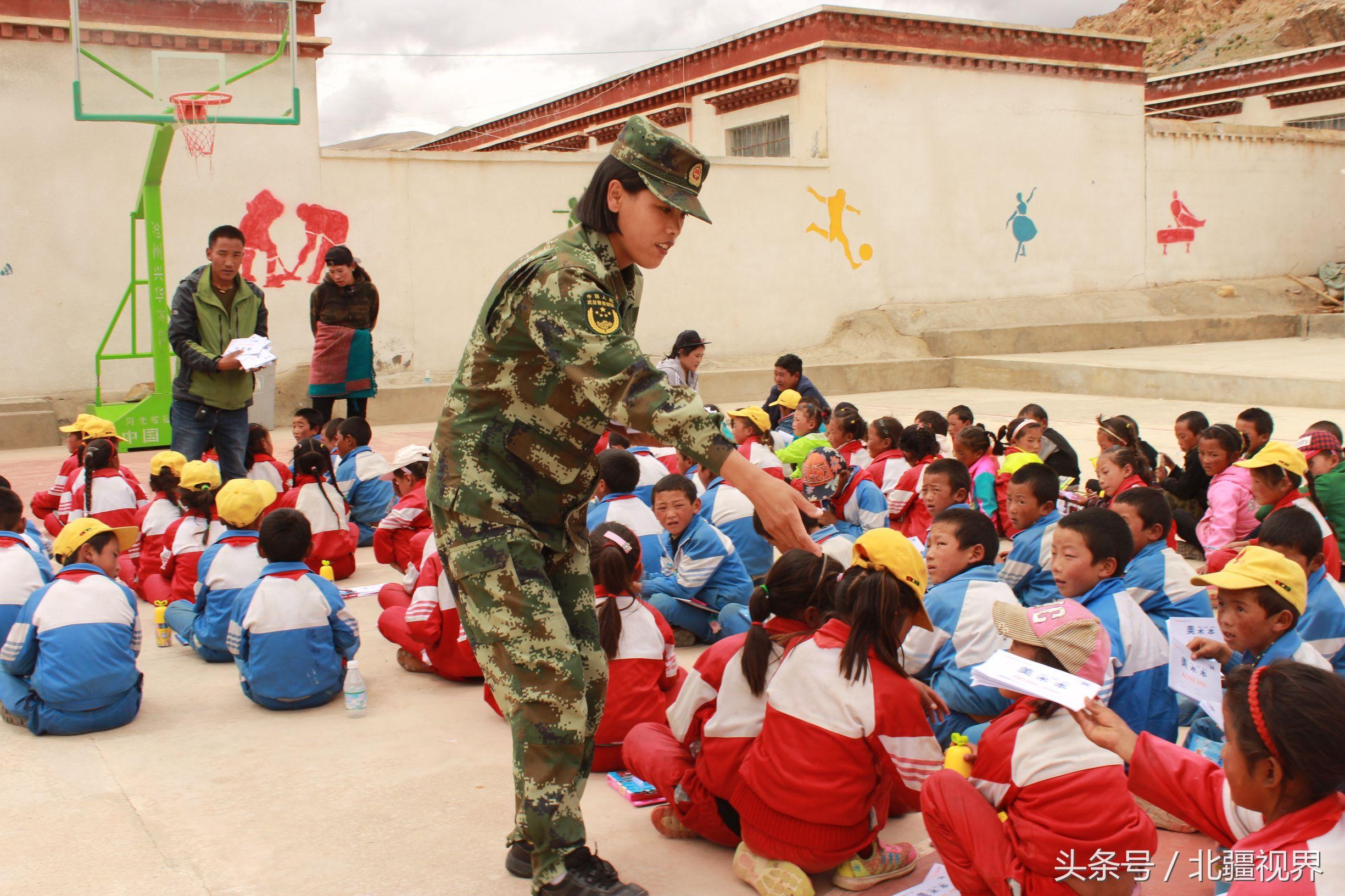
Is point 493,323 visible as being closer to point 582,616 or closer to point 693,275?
point 582,616

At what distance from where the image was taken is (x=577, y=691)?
96.6 inches

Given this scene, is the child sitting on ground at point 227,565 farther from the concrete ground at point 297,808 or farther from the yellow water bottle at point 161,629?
the yellow water bottle at point 161,629

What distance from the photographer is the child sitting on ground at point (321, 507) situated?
5750mm

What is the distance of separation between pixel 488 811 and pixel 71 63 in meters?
11.9

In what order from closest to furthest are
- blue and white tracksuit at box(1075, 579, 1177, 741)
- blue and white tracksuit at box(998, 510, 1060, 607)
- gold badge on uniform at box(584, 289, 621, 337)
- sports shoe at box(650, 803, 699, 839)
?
gold badge on uniform at box(584, 289, 621, 337)
sports shoe at box(650, 803, 699, 839)
blue and white tracksuit at box(1075, 579, 1177, 741)
blue and white tracksuit at box(998, 510, 1060, 607)

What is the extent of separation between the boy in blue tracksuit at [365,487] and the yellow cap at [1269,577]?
16.4 ft

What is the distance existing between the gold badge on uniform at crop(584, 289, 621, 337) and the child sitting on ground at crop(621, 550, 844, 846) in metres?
0.81

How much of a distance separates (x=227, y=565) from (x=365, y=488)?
8.15 feet

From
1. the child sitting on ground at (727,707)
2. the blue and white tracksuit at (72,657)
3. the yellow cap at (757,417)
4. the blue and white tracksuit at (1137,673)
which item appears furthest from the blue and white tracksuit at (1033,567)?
the blue and white tracksuit at (72,657)

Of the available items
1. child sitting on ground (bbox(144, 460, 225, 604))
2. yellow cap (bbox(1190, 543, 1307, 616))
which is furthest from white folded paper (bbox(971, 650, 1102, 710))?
child sitting on ground (bbox(144, 460, 225, 604))

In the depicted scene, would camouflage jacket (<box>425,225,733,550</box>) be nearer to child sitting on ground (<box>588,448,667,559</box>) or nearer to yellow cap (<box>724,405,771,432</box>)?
child sitting on ground (<box>588,448,667,559</box>)

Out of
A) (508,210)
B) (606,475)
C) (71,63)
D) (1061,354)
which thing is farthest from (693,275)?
(606,475)

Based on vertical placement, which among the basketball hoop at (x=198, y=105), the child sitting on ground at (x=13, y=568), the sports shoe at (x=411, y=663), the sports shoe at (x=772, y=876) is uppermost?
the basketball hoop at (x=198, y=105)

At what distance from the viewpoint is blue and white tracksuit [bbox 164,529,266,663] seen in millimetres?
4375
